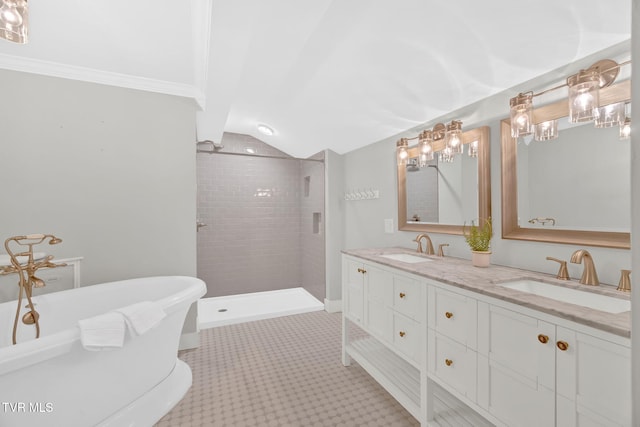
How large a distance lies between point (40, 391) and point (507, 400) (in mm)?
1982

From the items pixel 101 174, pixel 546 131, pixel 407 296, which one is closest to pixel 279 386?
pixel 407 296

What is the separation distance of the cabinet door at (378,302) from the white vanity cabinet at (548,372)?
67cm

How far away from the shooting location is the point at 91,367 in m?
1.44

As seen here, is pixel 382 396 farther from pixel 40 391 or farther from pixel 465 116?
pixel 465 116

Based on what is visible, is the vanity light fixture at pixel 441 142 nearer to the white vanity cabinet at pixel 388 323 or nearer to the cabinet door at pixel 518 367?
the white vanity cabinet at pixel 388 323

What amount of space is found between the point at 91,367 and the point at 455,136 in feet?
8.31

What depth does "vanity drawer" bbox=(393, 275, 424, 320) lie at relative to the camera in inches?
64.7

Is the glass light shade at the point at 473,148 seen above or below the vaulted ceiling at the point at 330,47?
below

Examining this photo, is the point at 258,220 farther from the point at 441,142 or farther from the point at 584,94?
the point at 584,94

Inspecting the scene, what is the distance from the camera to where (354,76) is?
222cm

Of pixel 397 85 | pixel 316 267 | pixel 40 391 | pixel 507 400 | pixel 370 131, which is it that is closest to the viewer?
pixel 507 400

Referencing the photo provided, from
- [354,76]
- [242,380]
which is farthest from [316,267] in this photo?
[354,76]

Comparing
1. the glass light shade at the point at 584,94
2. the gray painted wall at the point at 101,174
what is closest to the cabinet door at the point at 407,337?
the glass light shade at the point at 584,94

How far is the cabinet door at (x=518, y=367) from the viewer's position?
3.38 feet
